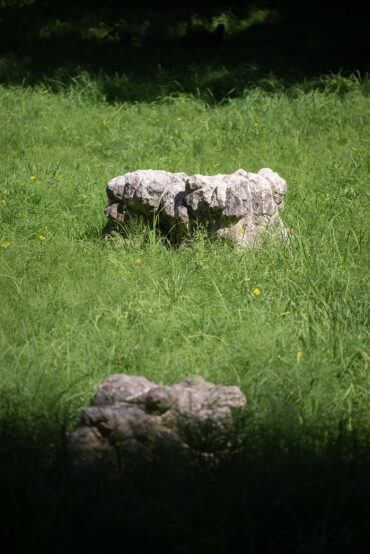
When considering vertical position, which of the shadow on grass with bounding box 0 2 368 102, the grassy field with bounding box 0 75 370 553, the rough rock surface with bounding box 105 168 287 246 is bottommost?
the grassy field with bounding box 0 75 370 553

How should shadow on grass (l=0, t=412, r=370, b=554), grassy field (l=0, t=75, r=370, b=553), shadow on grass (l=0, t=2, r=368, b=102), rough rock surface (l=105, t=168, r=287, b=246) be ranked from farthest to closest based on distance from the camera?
shadow on grass (l=0, t=2, r=368, b=102) → rough rock surface (l=105, t=168, r=287, b=246) → grassy field (l=0, t=75, r=370, b=553) → shadow on grass (l=0, t=412, r=370, b=554)

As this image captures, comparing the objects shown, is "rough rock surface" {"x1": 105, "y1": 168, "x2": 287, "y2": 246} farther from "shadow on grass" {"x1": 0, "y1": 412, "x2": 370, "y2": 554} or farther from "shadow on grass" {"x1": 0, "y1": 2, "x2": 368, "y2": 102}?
"shadow on grass" {"x1": 0, "y1": 2, "x2": 368, "y2": 102}

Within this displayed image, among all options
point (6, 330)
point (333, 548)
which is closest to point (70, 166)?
point (6, 330)

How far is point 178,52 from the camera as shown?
10.1 meters

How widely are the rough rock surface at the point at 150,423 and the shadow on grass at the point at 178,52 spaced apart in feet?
20.9

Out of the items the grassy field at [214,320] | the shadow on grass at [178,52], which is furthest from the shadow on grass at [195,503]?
the shadow on grass at [178,52]

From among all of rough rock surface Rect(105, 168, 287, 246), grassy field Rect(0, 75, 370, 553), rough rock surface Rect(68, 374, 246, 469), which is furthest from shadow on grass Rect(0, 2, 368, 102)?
rough rock surface Rect(68, 374, 246, 469)

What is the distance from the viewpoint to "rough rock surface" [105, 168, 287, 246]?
4.05 meters

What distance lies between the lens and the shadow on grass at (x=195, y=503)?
6.35ft

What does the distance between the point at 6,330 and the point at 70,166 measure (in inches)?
134

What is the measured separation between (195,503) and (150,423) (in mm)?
423

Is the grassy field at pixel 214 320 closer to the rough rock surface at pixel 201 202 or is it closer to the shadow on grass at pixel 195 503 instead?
the shadow on grass at pixel 195 503

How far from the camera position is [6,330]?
329 cm

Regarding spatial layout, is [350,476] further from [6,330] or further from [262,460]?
[6,330]
